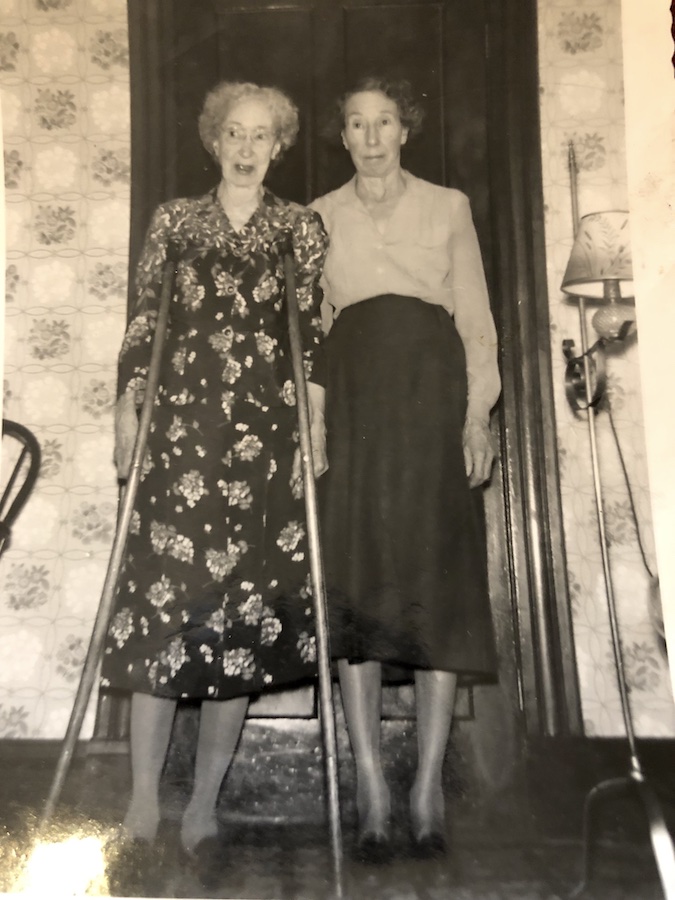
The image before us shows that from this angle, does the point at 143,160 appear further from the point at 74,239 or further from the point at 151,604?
the point at 151,604

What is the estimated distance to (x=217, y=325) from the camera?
1.15m

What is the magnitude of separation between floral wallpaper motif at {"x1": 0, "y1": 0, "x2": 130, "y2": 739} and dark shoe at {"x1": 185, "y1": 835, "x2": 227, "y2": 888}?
0.70 feet

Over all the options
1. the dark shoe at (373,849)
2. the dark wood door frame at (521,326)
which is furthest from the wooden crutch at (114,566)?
the dark shoe at (373,849)

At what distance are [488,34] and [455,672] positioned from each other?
0.95 m

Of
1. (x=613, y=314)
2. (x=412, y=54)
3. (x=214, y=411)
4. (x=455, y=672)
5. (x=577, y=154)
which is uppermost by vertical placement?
(x=412, y=54)

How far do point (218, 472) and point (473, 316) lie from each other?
43 cm

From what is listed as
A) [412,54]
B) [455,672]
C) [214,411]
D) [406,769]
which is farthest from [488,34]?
[406,769]

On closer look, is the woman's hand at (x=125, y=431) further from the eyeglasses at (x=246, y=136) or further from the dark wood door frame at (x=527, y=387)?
the dark wood door frame at (x=527, y=387)

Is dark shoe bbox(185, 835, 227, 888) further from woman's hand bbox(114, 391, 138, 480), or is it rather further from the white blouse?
the white blouse

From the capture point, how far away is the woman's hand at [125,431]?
3.65 ft

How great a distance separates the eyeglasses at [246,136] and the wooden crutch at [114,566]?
21cm

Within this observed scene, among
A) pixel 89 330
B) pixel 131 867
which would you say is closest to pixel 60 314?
pixel 89 330

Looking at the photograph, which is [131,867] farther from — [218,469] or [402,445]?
[402,445]

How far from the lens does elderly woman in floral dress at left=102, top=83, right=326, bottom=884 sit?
1040 millimetres
